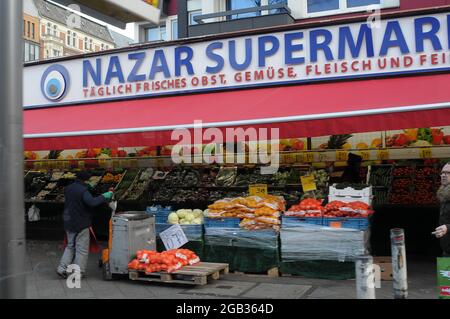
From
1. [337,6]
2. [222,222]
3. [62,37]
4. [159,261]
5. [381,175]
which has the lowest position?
[159,261]

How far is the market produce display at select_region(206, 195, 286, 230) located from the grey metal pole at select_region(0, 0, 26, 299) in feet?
15.8

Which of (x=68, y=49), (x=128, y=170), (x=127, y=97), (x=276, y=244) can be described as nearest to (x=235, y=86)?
(x=127, y=97)

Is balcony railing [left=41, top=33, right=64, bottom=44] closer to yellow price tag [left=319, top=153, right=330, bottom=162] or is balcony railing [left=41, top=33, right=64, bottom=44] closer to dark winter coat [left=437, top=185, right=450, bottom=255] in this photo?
yellow price tag [left=319, top=153, right=330, bottom=162]

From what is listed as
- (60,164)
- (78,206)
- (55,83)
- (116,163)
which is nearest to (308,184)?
(78,206)

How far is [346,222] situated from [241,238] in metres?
1.72

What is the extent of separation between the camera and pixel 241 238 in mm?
8219

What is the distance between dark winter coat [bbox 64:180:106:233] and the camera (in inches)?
314

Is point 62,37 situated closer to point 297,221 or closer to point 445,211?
point 297,221

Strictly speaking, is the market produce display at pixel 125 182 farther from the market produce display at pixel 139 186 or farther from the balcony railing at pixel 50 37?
the balcony railing at pixel 50 37

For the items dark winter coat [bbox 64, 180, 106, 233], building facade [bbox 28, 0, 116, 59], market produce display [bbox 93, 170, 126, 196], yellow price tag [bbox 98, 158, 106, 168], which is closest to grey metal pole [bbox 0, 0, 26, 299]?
dark winter coat [bbox 64, 180, 106, 233]

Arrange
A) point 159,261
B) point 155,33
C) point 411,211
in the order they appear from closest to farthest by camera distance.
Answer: point 159,261 → point 411,211 → point 155,33

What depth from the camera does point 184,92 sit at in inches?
356

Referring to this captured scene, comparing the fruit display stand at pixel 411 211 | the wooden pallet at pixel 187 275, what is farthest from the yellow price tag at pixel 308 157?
the wooden pallet at pixel 187 275

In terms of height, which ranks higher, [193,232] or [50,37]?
[50,37]
